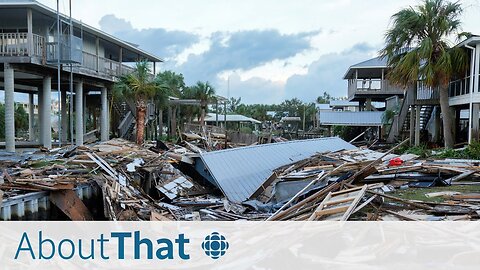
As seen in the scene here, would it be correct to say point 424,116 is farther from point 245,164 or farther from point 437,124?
point 245,164

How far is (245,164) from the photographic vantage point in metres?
12.7

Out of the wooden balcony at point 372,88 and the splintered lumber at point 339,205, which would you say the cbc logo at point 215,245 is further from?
the wooden balcony at point 372,88

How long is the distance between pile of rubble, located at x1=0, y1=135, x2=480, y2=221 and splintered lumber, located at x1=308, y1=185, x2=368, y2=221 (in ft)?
0.05

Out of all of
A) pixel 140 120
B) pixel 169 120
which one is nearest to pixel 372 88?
pixel 169 120

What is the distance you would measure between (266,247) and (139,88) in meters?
14.4

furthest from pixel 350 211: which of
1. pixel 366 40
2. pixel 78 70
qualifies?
pixel 78 70

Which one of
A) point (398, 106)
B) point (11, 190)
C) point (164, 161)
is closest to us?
point (11, 190)

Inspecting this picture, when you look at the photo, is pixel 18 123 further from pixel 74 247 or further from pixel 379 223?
pixel 379 223

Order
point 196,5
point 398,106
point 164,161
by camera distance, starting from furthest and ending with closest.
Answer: point 398,106, point 196,5, point 164,161

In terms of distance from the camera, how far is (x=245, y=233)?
7.03 metres

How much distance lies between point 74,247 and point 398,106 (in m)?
22.9

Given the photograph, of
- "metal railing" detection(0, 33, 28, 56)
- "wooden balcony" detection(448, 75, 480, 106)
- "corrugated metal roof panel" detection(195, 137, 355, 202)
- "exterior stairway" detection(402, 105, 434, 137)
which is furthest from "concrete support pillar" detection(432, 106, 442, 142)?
"metal railing" detection(0, 33, 28, 56)

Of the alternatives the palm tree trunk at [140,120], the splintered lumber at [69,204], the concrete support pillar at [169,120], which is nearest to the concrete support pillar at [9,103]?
the palm tree trunk at [140,120]

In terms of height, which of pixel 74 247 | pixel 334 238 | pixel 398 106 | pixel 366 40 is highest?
pixel 366 40
